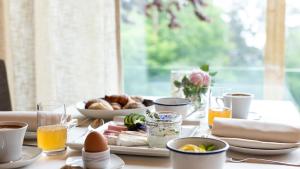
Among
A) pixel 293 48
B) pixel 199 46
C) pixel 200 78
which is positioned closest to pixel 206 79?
pixel 200 78

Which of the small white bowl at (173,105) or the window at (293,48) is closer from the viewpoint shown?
the small white bowl at (173,105)

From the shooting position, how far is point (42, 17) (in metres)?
2.80

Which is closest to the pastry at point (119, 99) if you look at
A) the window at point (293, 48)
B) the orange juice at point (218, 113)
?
the orange juice at point (218, 113)

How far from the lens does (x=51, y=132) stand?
1.10 metres

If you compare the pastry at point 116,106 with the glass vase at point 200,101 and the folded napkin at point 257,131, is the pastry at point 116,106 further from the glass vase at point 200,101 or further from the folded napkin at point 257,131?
the folded napkin at point 257,131

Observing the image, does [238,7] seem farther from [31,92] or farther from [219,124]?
[219,124]

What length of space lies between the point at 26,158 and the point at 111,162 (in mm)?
220

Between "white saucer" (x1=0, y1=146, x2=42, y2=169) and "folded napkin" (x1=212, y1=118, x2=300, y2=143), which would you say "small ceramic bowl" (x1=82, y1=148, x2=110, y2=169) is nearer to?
"white saucer" (x1=0, y1=146, x2=42, y2=169)

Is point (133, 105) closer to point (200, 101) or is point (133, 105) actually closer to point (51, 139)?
point (200, 101)

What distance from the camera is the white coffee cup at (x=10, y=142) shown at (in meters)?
0.94

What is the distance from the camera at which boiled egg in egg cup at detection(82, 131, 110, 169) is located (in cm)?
90

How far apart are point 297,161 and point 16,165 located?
70 cm

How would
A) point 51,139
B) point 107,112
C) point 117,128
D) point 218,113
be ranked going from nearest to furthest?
1. point 51,139
2. point 117,128
3. point 218,113
4. point 107,112

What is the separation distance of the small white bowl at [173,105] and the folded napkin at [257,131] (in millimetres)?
248
